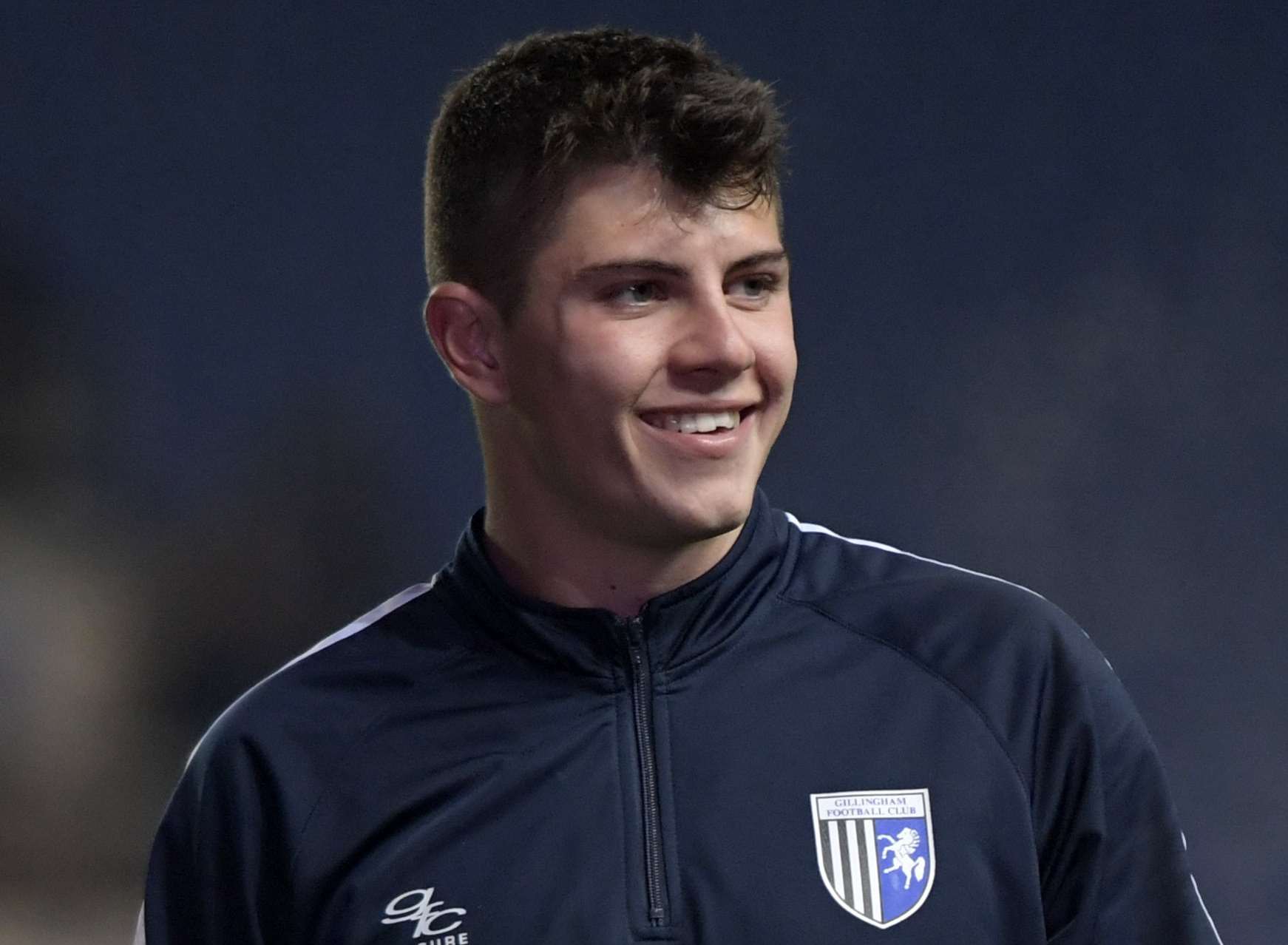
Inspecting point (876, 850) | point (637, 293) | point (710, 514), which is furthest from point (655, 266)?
point (876, 850)

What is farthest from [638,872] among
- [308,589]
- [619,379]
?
[308,589]

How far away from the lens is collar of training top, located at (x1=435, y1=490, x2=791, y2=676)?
4.51ft

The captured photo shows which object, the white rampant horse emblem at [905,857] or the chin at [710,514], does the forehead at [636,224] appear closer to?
the chin at [710,514]

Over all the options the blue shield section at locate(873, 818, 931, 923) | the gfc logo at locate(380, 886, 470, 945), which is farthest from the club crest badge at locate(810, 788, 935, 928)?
the gfc logo at locate(380, 886, 470, 945)

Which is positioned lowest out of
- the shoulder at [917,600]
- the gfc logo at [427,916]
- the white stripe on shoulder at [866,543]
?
the gfc logo at [427,916]

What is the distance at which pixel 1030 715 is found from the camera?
1.35 meters

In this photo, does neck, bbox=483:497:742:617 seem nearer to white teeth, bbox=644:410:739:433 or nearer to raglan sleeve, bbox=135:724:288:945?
white teeth, bbox=644:410:739:433

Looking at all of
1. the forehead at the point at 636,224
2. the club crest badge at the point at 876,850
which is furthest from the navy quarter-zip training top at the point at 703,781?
the forehead at the point at 636,224

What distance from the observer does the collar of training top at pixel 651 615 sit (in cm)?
138

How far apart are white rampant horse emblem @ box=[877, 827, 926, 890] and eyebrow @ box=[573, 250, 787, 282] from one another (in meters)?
0.39

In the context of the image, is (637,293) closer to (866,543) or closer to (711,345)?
(711,345)

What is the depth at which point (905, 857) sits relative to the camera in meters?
1.31

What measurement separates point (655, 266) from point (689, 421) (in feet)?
0.34

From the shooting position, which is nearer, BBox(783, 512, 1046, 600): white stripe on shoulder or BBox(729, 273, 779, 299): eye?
BBox(729, 273, 779, 299): eye
